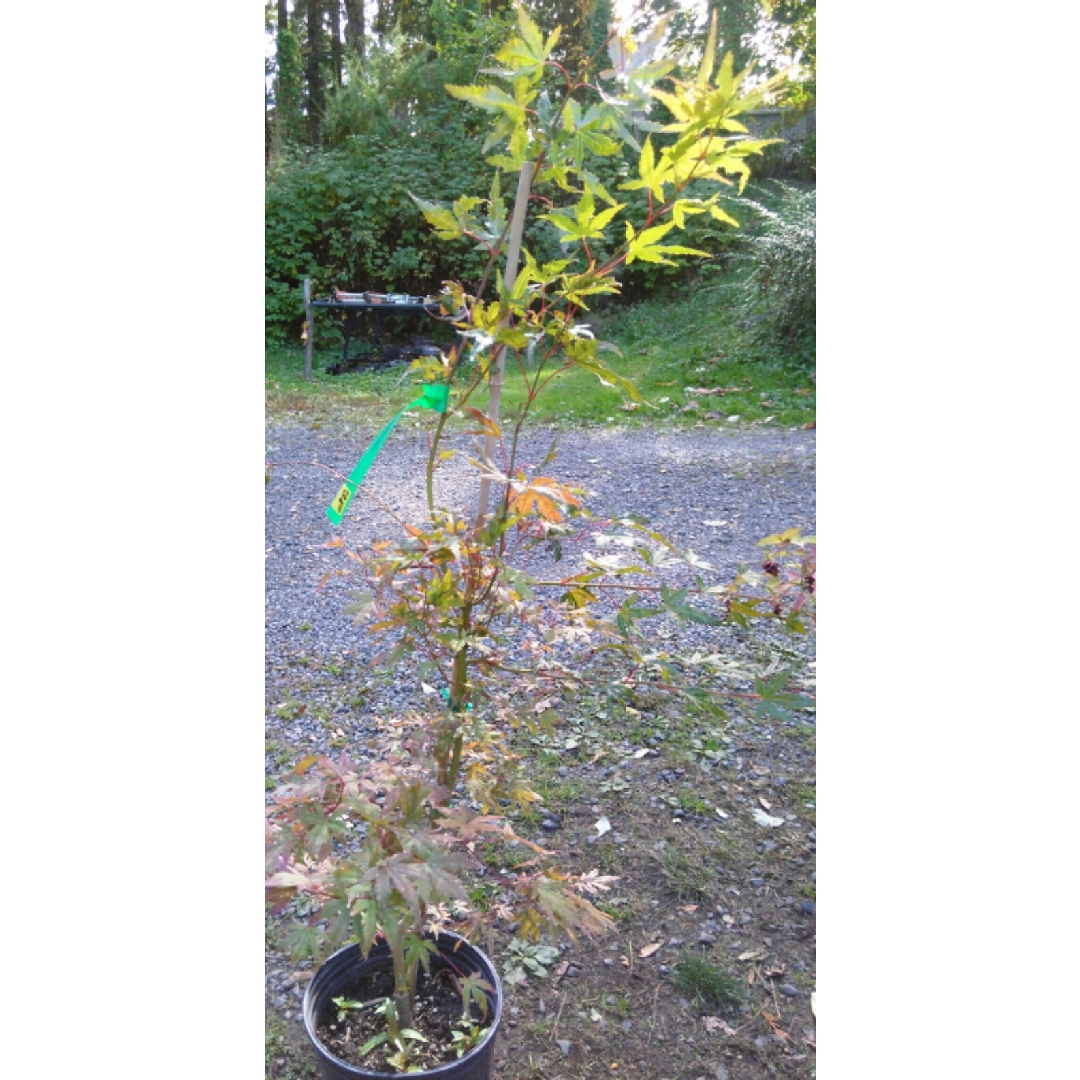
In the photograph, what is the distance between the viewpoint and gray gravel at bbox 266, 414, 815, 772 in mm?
1511

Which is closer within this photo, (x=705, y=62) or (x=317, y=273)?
(x=705, y=62)

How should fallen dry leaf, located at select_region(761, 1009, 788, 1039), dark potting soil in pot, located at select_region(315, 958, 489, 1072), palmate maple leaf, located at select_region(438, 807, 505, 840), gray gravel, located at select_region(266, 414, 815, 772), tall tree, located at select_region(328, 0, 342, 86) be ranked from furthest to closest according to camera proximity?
gray gravel, located at select_region(266, 414, 815, 772)
tall tree, located at select_region(328, 0, 342, 86)
fallen dry leaf, located at select_region(761, 1009, 788, 1039)
dark potting soil in pot, located at select_region(315, 958, 489, 1072)
palmate maple leaf, located at select_region(438, 807, 505, 840)

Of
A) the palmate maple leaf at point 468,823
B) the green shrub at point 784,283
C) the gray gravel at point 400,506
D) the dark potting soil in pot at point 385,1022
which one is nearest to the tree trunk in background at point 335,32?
the gray gravel at point 400,506

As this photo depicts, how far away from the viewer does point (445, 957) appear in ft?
2.61

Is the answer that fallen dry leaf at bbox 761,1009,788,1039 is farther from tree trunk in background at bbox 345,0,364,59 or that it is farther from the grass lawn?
the grass lawn

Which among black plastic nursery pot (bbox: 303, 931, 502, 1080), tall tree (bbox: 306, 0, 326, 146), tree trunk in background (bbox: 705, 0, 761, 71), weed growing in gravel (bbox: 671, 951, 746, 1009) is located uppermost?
tall tree (bbox: 306, 0, 326, 146)

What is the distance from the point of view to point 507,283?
66 centimetres

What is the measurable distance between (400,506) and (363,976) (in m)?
1.53

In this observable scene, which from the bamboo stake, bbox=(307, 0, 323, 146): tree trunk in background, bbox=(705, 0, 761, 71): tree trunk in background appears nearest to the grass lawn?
bbox=(307, 0, 323, 146): tree trunk in background

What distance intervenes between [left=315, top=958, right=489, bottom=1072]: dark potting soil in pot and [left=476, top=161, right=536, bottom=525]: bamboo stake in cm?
45
